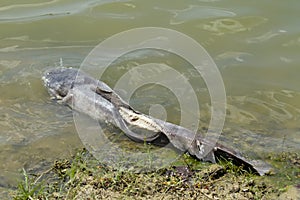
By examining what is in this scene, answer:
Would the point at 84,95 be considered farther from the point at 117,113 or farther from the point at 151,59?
the point at 151,59

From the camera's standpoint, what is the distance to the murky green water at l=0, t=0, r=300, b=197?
169 inches

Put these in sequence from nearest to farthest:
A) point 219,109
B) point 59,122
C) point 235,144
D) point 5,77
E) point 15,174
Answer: point 15,174
point 235,144
point 59,122
point 219,109
point 5,77

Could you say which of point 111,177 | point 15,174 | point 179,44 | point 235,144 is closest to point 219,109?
point 235,144

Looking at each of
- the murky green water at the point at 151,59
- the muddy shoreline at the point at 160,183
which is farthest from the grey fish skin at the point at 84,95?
the muddy shoreline at the point at 160,183

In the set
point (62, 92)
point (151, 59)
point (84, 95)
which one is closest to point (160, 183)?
point (84, 95)

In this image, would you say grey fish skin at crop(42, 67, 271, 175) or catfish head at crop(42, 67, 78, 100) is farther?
catfish head at crop(42, 67, 78, 100)

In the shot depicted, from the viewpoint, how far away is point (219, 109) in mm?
4871

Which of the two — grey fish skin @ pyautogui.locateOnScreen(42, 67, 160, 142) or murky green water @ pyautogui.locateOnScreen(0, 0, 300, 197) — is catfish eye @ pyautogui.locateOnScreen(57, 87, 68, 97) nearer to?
grey fish skin @ pyautogui.locateOnScreen(42, 67, 160, 142)

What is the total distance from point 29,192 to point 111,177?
606 millimetres

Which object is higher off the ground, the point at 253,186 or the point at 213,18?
the point at 213,18

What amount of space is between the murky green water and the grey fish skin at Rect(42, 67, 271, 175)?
180 mm

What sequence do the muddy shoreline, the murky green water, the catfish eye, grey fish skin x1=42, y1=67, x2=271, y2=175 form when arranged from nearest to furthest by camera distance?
the muddy shoreline → grey fish skin x1=42, y1=67, x2=271, y2=175 → the murky green water → the catfish eye

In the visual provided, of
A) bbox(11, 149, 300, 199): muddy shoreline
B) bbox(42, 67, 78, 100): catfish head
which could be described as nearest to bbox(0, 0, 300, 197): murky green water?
bbox(42, 67, 78, 100): catfish head

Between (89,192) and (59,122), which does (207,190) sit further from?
(59,122)
